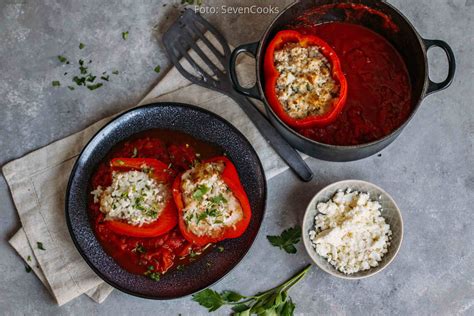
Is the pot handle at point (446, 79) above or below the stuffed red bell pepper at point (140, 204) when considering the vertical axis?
above

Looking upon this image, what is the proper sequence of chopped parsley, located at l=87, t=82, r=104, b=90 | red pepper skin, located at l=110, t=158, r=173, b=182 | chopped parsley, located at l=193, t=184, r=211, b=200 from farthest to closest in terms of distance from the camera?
chopped parsley, located at l=87, t=82, r=104, b=90 → red pepper skin, located at l=110, t=158, r=173, b=182 → chopped parsley, located at l=193, t=184, r=211, b=200

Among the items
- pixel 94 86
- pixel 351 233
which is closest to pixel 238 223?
pixel 351 233

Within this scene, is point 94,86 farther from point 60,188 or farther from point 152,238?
point 152,238

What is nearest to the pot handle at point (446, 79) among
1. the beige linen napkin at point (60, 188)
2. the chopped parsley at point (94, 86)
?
the beige linen napkin at point (60, 188)

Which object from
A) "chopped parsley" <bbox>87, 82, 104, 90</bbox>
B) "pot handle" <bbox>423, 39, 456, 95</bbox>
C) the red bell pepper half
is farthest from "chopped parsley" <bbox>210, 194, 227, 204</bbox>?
"pot handle" <bbox>423, 39, 456, 95</bbox>

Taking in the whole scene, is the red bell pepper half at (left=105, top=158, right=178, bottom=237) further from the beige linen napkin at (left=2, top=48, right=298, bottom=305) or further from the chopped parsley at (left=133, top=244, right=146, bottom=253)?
the beige linen napkin at (left=2, top=48, right=298, bottom=305)

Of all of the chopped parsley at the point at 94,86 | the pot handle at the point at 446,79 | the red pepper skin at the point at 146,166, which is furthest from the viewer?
the chopped parsley at the point at 94,86

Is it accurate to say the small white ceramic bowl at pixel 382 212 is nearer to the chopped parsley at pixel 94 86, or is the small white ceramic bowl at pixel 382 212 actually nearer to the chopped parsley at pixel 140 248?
the chopped parsley at pixel 140 248
